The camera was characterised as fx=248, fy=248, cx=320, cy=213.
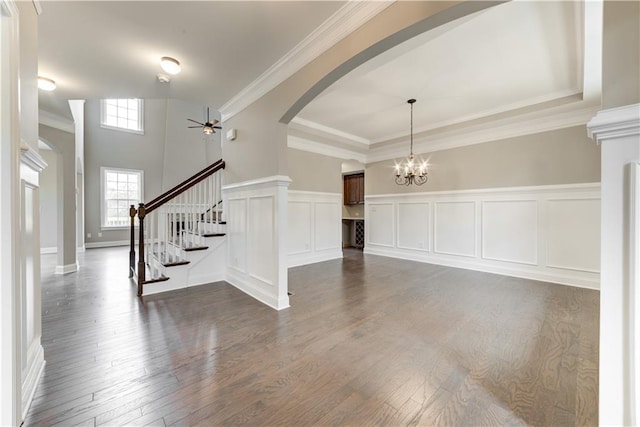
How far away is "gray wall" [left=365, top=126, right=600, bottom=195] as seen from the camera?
377cm

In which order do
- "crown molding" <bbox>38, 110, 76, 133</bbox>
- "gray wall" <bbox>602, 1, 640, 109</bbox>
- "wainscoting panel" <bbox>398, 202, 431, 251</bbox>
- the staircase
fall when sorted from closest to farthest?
"gray wall" <bbox>602, 1, 640, 109</bbox> < the staircase < "crown molding" <bbox>38, 110, 76, 133</bbox> < "wainscoting panel" <bbox>398, 202, 431, 251</bbox>

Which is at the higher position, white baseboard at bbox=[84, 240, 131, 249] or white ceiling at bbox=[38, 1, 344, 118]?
white ceiling at bbox=[38, 1, 344, 118]

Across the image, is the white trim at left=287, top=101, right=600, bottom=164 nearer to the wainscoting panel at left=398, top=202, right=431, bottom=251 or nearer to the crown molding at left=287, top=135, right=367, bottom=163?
the crown molding at left=287, top=135, right=367, bottom=163

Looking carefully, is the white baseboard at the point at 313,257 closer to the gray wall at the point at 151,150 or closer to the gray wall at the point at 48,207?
the gray wall at the point at 151,150

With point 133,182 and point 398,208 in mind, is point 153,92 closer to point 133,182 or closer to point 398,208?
point 398,208

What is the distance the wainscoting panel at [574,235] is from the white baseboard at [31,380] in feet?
19.4

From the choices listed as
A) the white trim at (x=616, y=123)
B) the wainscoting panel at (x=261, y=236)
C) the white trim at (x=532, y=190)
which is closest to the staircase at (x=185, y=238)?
the wainscoting panel at (x=261, y=236)

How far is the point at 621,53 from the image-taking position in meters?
1.00

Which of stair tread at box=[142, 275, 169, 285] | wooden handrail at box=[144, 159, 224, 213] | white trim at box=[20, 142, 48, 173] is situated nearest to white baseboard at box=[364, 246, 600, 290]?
wooden handrail at box=[144, 159, 224, 213]

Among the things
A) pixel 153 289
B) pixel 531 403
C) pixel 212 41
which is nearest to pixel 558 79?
pixel 531 403

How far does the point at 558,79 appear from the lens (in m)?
3.09

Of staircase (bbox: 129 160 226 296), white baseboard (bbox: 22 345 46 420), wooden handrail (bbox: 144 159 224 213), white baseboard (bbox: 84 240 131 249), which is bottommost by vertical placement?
white baseboard (bbox: 22 345 46 420)

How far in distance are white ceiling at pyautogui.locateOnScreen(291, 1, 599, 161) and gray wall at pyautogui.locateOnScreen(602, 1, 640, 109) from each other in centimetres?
117

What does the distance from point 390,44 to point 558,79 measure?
8.87ft
